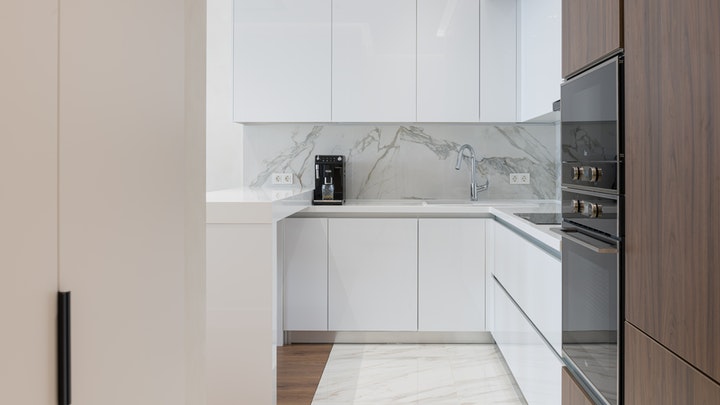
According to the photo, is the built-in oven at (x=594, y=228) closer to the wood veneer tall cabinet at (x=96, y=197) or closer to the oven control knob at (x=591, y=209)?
the oven control knob at (x=591, y=209)

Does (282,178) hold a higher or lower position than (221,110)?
lower

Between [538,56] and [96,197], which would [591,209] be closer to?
[96,197]

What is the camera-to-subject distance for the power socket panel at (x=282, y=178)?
427 centimetres

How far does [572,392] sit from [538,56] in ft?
6.96

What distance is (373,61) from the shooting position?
3.90 m

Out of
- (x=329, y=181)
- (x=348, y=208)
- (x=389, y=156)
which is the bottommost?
(x=348, y=208)

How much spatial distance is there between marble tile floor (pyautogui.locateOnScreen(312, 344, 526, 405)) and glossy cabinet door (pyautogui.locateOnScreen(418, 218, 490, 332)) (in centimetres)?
18

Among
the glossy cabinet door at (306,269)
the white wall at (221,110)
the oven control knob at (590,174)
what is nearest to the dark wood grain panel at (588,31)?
the oven control knob at (590,174)

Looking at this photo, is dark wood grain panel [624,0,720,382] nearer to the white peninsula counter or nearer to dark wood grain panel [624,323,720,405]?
dark wood grain panel [624,323,720,405]

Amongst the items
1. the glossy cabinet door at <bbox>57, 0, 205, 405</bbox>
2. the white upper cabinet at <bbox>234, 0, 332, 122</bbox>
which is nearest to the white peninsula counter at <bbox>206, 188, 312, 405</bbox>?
the glossy cabinet door at <bbox>57, 0, 205, 405</bbox>

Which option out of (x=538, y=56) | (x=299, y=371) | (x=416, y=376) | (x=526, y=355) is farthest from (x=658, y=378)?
(x=538, y=56)

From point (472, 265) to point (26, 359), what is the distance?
3.39 metres

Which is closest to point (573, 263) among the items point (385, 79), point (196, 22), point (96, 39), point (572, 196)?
point (572, 196)

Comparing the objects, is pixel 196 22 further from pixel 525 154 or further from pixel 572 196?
pixel 525 154
